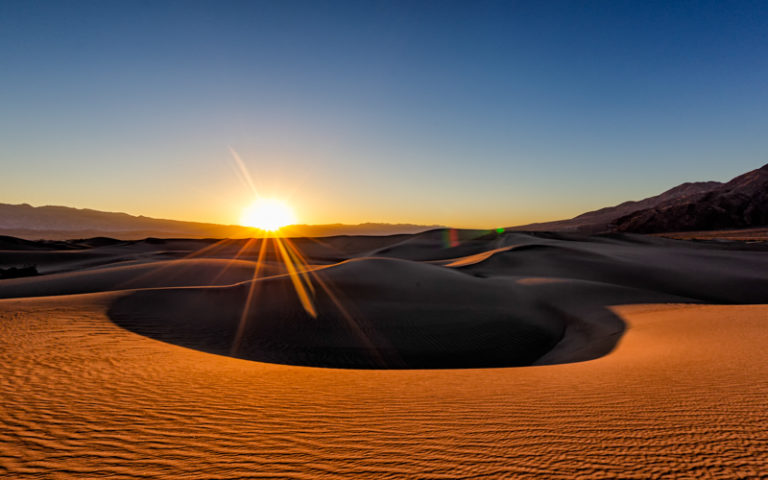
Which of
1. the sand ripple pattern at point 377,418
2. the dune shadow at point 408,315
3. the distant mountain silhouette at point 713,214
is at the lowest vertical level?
the dune shadow at point 408,315

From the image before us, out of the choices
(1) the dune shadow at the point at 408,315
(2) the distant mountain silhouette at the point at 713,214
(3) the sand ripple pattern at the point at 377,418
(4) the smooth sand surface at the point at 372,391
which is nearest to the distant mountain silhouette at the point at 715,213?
(2) the distant mountain silhouette at the point at 713,214

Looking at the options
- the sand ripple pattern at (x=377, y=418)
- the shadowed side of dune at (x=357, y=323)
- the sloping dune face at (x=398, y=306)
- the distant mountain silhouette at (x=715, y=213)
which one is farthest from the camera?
the distant mountain silhouette at (x=715, y=213)

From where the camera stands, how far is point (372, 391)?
4668mm

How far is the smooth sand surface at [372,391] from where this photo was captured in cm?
276

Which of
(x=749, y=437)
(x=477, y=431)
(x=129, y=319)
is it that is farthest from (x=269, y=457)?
(x=129, y=319)

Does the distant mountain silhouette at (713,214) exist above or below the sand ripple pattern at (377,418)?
above

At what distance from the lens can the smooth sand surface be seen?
2760 mm

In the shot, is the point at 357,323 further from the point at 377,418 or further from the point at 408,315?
the point at 377,418

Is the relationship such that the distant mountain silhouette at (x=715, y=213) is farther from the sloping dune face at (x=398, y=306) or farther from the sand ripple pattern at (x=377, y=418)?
the sand ripple pattern at (x=377, y=418)

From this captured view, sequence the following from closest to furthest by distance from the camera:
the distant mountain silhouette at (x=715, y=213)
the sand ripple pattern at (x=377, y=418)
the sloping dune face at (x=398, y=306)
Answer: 1. the sand ripple pattern at (x=377, y=418)
2. the sloping dune face at (x=398, y=306)
3. the distant mountain silhouette at (x=715, y=213)

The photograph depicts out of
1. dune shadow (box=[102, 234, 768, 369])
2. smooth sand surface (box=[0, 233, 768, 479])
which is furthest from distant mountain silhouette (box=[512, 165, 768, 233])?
smooth sand surface (box=[0, 233, 768, 479])

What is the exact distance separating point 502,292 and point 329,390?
38.2 ft

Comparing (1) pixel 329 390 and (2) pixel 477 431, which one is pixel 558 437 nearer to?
(2) pixel 477 431

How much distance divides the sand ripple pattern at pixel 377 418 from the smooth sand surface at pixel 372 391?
2cm
